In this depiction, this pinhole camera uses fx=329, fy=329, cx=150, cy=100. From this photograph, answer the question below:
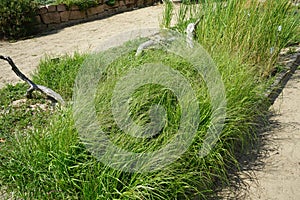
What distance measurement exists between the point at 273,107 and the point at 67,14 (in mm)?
5390

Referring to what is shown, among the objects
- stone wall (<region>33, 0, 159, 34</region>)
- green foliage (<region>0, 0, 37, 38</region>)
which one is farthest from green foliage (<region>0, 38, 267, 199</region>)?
stone wall (<region>33, 0, 159, 34</region>)

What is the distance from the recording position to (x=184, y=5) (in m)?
4.70

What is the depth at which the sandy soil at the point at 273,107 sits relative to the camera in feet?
7.73

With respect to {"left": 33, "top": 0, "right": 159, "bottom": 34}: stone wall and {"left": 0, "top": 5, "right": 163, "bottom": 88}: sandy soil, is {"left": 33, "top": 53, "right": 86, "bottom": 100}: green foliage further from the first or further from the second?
{"left": 33, "top": 0, "right": 159, "bottom": 34}: stone wall

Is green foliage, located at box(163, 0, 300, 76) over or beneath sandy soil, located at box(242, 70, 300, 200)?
over

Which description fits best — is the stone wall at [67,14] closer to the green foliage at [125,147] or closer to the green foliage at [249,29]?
Answer: the green foliage at [249,29]

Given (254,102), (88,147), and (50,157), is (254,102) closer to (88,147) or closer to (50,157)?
(88,147)

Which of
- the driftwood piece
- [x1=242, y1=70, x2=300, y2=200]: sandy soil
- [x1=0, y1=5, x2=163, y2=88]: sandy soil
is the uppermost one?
the driftwood piece

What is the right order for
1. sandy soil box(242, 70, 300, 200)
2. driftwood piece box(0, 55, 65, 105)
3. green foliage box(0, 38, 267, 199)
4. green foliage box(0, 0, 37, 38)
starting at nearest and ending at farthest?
green foliage box(0, 38, 267, 199) → sandy soil box(242, 70, 300, 200) → driftwood piece box(0, 55, 65, 105) → green foliage box(0, 0, 37, 38)

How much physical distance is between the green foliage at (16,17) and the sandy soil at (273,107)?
0.96ft

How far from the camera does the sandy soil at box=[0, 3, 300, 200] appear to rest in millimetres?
2355

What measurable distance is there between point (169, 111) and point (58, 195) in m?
0.94

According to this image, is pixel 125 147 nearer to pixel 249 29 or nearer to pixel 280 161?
pixel 280 161

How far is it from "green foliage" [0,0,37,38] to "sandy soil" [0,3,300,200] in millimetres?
293
